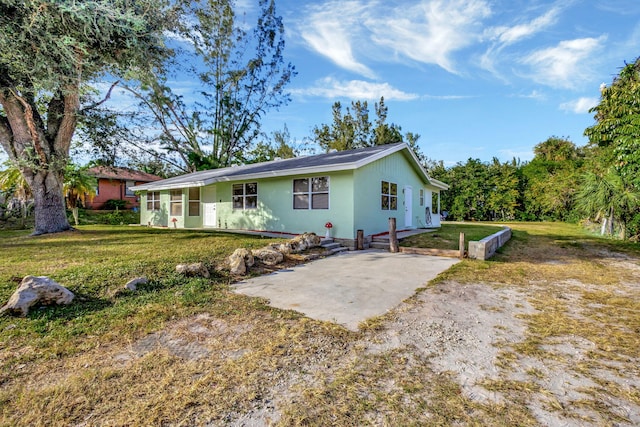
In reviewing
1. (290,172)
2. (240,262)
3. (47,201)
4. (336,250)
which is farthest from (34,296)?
(47,201)

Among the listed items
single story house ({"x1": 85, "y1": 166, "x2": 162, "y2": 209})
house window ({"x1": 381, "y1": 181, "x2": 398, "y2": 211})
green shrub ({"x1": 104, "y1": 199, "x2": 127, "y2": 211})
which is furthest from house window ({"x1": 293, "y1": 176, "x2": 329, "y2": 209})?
green shrub ({"x1": 104, "y1": 199, "x2": 127, "y2": 211})

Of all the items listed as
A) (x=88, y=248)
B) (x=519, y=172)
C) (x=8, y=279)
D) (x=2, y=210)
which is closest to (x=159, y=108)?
(x=2, y=210)

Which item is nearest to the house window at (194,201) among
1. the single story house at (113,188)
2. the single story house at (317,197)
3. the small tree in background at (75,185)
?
the single story house at (317,197)

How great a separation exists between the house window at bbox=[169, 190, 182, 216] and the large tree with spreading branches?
5005 millimetres

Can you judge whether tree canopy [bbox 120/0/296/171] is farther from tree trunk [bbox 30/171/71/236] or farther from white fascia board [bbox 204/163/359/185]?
tree trunk [bbox 30/171/71/236]

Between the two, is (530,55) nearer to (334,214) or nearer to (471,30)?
(471,30)

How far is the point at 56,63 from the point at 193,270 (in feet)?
20.1

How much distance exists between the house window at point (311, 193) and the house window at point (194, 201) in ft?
21.7

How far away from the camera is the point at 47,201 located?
1025 cm

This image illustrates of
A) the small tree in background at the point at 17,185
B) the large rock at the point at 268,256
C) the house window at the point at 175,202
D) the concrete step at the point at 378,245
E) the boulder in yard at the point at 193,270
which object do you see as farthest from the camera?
the small tree in background at the point at 17,185

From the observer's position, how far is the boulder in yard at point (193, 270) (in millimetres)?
5330

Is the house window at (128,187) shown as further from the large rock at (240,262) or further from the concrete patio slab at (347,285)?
the concrete patio slab at (347,285)

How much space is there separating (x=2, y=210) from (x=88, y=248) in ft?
51.4

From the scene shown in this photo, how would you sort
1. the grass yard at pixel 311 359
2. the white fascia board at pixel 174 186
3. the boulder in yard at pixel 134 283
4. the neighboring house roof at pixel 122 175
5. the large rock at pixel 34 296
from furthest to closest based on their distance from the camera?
the neighboring house roof at pixel 122 175 → the white fascia board at pixel 174 186 → the boulder in yard at pixel 134 283 → the large rock at pixel 34 296 → the grass yard at pixel 311 359
